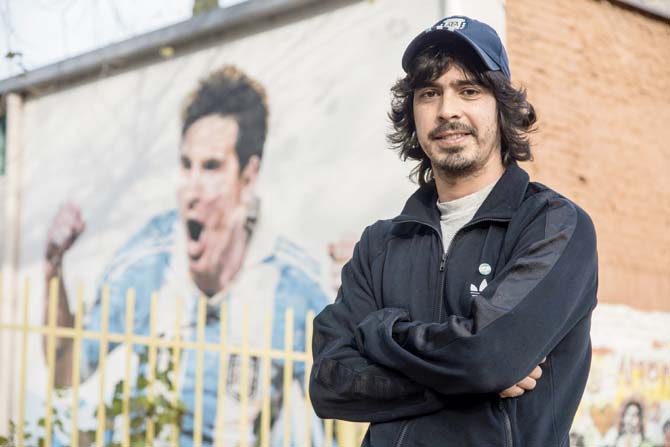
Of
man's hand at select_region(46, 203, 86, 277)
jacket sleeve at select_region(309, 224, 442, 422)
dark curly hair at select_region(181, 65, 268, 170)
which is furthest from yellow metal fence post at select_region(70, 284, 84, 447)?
jacket sleeve at select_region(309, 224, 442, 422)

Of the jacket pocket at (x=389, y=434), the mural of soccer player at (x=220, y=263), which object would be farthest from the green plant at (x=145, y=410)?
the jacket pocket at (x=389, y=434)

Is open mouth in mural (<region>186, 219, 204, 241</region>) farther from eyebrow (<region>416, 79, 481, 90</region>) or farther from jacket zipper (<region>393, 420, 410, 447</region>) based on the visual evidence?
jacket zipper (<region>393, 420, 410, 447</region>)

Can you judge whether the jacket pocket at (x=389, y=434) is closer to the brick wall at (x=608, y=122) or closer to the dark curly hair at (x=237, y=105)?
the brick wall at (x=608, y=122)

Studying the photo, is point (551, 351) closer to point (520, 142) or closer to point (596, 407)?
point (520, 142)

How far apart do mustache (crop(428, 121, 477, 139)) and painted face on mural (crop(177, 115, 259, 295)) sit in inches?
157

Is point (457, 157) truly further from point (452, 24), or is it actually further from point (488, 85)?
point (452, 24)

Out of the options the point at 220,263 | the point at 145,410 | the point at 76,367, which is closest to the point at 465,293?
the point at 76,367

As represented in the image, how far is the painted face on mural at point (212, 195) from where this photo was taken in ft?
22.0

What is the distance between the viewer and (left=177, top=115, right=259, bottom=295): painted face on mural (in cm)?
671

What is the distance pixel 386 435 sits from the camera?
2580mm

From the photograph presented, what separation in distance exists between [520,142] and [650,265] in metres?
3.85

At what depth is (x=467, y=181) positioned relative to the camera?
9.09 feet

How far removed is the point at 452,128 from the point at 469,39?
0.88ft

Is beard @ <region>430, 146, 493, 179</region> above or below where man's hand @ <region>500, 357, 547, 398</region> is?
above
